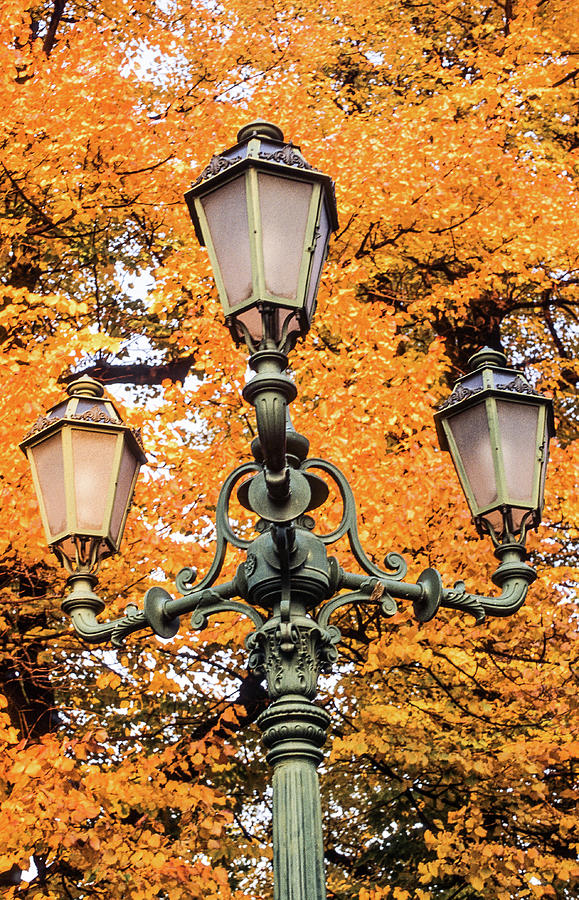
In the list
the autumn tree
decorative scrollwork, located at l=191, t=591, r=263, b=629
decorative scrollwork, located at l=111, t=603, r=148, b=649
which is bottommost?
decorative scrollwork, located at l=191, t=591, r=263, b=629

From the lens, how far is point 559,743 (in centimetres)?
884

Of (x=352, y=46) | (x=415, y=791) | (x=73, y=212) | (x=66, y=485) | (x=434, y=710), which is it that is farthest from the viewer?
(x=352, y=46)

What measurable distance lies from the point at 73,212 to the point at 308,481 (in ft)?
28.3

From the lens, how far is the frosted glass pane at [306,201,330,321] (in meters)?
3.42

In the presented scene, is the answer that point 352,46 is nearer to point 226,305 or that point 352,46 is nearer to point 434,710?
point 434,710

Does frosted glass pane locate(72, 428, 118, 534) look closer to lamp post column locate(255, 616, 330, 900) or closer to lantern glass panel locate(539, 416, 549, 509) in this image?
lamp post column locate(255, 616, 330, 900)

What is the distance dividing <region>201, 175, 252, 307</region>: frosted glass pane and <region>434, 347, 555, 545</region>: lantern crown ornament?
1.27 meters

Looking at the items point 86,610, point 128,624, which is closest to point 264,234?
point 128,624

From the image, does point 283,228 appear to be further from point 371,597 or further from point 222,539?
point 371,597

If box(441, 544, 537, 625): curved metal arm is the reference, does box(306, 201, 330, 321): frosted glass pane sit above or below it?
above

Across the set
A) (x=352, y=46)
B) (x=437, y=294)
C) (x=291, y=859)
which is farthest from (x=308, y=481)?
(x=352, y=46)

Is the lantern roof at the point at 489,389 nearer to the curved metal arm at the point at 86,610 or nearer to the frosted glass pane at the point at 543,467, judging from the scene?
the frosted glass pane at the point at 543,467

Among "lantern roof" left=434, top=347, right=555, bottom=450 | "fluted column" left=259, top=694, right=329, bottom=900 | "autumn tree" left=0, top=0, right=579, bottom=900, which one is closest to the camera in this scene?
"fluted column" left=259, top=694, right=329, bottom=900

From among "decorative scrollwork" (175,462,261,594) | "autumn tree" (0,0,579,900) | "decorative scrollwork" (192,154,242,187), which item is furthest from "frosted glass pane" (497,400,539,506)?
"autumn tree" (0,0,579,900)
